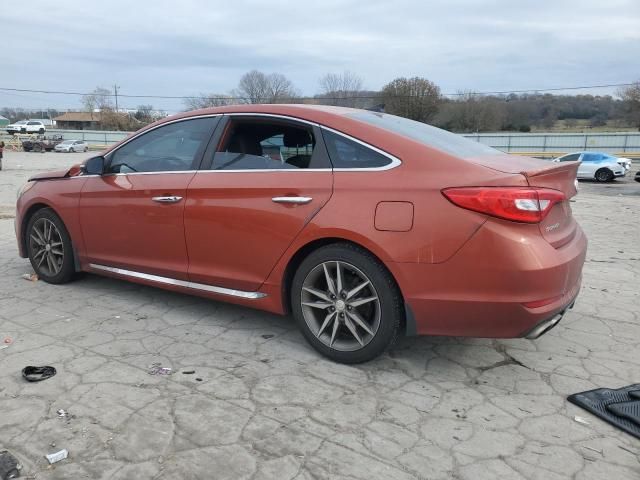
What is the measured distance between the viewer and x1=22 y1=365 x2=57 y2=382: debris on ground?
3.04 meters

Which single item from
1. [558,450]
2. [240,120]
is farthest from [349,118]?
[558,450]

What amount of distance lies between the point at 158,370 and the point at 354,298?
129 centimetres

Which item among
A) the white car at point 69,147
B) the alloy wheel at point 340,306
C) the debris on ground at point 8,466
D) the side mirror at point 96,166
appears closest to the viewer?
the debris on ground at point 8,466

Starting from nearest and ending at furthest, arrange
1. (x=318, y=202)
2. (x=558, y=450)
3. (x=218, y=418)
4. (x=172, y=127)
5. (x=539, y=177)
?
1. (x=558, y=450)
2. (x=218, y=418)
3. (x=539, y=177)
4. (x=318, y=202)
5. (x=172, y=127)

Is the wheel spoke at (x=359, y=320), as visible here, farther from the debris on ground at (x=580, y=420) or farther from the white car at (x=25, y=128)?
the white car at (x=25, y=128)

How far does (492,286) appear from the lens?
2.75 metres

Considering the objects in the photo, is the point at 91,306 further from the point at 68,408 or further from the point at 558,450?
the point at 558,450

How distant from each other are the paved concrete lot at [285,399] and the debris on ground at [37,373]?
0.04 m

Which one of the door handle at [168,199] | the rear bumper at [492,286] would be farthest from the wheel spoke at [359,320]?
the door handle at [168,199]

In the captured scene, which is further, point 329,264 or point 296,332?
point 296,332

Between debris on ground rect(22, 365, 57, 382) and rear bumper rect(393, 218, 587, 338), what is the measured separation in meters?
2.16

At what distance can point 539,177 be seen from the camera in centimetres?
287

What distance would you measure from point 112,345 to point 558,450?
2.80 metres

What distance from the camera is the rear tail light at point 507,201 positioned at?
2.71 m
